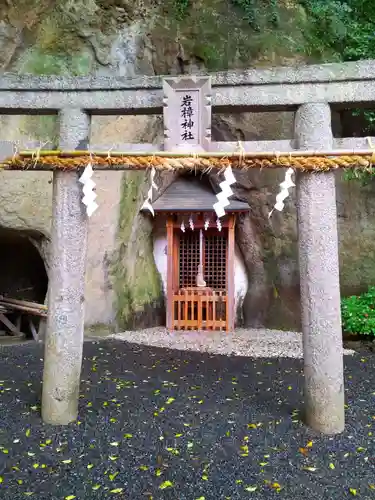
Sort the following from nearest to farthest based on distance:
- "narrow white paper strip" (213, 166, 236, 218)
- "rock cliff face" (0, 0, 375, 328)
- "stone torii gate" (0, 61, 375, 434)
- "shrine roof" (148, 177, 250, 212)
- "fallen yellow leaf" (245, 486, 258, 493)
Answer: "fallen yellow leaf" (245, 486, 258, 493) → "narrow white paper strip" (213, 166, 236, 218) → "stone torii gate" (0, 61, 375, 434) → "rock cliff face" (0, 0, 375, 328) → "shrine roof" (148, 177, 250, 212)

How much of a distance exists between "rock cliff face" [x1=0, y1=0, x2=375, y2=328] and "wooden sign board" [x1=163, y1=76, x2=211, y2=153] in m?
5.00

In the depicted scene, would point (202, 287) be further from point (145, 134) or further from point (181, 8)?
point (181, 8)

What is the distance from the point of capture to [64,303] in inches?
160

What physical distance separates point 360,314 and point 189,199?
451 cm

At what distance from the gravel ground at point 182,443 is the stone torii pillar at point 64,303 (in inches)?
10.2

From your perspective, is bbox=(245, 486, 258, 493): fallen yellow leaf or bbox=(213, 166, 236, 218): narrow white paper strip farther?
bbox=(213, 166, 236, 218): narrow white paper strip

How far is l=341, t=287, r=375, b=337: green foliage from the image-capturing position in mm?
7793

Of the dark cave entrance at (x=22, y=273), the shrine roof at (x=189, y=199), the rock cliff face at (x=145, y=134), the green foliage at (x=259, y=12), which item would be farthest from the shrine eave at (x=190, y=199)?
the green foliage at (x=259, y=12)

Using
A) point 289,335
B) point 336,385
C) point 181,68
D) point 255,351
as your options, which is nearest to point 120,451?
point 336,385

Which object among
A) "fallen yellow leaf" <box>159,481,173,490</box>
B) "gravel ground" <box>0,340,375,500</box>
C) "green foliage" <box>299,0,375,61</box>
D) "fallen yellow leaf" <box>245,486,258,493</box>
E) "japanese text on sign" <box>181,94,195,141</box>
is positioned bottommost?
"fallen yellow leaf" <box>245,486,258,493</box>

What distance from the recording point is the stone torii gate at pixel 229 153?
386 centimetres

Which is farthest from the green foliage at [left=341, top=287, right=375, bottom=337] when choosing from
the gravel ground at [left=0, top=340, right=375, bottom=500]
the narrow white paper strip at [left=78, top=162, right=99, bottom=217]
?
the narrow white paper strip at [left=78, top=162, right=99, bottom=217]

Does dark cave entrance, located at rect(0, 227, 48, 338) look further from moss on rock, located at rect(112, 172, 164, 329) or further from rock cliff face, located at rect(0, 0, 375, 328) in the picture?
rock cliff face, located at rect(0, 0, 375, 328)

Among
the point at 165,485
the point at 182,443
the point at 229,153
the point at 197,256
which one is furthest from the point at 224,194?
the point at 197,256
